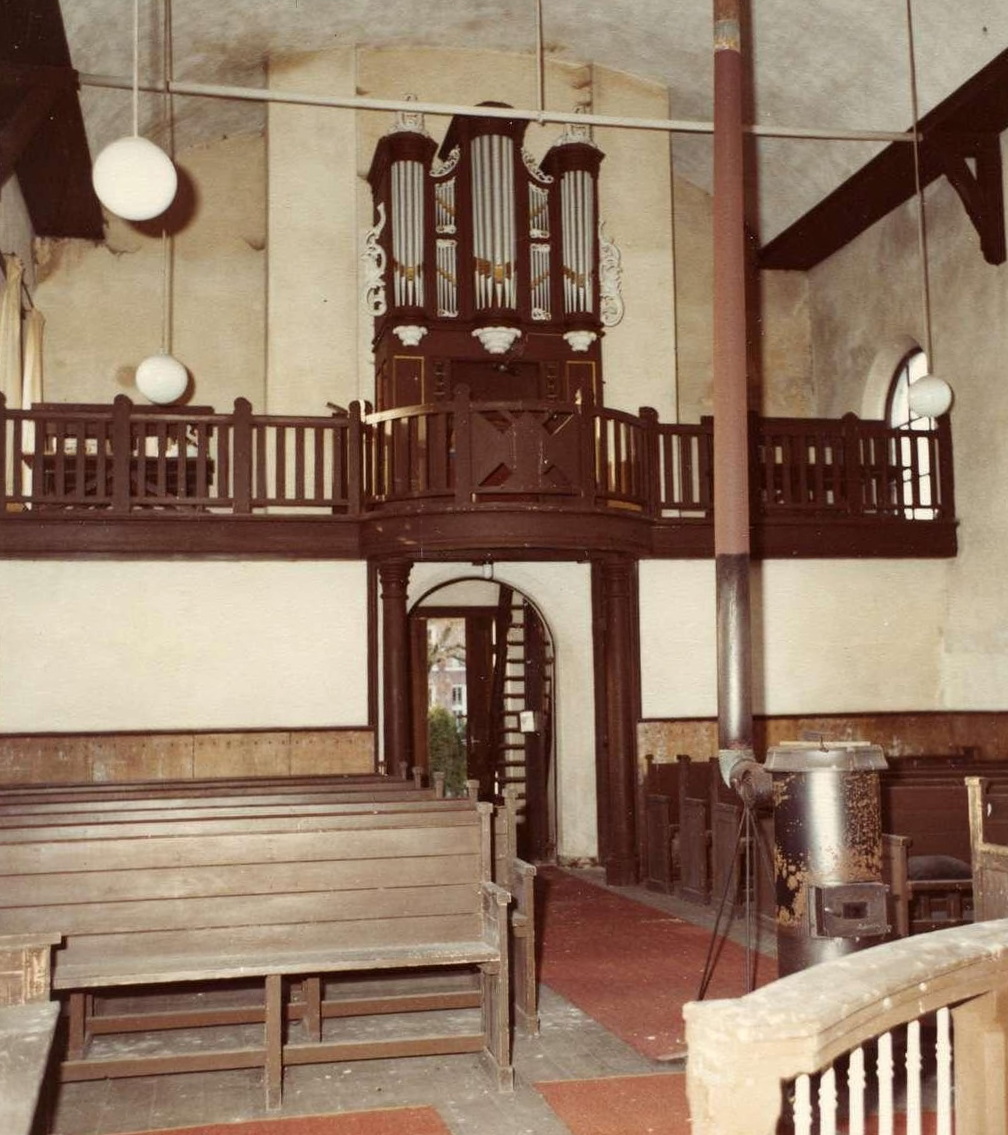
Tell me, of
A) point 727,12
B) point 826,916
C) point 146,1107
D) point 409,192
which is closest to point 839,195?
point 409,192

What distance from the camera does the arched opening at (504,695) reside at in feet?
45.1

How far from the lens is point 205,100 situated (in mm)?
14125

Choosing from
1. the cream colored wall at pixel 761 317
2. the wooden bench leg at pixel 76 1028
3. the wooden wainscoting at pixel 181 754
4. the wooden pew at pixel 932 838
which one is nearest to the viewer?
the wooden bench leg at pixel 76 1028

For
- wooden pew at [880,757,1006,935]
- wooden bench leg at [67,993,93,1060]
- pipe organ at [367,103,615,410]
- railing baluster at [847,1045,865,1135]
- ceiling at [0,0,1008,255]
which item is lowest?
wooden bench leg at [67,993,93,1060]

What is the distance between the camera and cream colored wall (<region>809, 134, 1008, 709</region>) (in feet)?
38.9

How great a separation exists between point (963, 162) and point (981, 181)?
263mm

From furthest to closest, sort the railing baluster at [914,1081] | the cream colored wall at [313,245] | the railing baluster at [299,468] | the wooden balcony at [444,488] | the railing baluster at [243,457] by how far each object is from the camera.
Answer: the cream colored wall at [313,245]
the railing baluster at [243,457]
the railing baluster at [299,468]
the wooden balcony at [444,488]
the railing baluster at [914,1081]

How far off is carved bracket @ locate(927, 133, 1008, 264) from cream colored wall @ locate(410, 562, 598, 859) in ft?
16.9

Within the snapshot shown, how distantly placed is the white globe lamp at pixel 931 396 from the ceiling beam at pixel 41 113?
7.65 m

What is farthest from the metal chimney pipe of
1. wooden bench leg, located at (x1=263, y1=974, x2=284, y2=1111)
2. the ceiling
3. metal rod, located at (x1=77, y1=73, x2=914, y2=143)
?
the ceiling

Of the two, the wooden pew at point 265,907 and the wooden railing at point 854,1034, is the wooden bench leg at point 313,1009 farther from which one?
the wooden railing at point 854,1034

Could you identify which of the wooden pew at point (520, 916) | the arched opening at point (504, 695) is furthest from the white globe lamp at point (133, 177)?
the arched opening at point (504, 695)

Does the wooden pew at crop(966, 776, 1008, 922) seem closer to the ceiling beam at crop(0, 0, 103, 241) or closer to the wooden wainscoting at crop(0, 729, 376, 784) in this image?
the wooden wainscoting at crop(0, 729, 376, 784)

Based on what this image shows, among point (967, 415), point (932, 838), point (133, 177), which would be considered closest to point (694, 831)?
point (932, 838)
